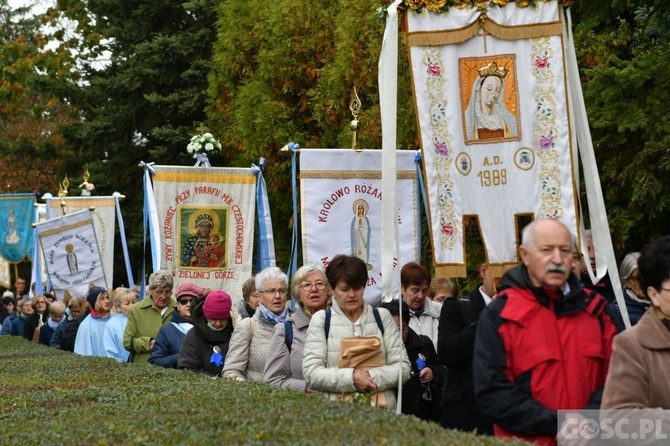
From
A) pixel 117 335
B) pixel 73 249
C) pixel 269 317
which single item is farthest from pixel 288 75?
pixel 269 317

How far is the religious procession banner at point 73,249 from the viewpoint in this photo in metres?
21.8

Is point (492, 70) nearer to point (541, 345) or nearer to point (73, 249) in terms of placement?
point (541, 345)

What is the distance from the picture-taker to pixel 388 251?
8273 mm

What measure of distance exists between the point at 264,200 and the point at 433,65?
7756mm

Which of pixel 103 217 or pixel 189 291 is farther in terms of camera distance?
pixel 103 217

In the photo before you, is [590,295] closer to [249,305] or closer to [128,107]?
[249,305]

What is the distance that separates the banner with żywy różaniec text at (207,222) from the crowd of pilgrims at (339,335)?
10.8 feet

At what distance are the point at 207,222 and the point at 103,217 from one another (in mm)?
9095

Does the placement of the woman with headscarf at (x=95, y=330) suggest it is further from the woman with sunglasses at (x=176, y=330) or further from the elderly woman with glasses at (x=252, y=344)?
the elderly woman with glasses at (x=252, y=344)

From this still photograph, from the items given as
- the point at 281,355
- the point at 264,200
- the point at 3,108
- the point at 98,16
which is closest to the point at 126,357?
the point at 264,200

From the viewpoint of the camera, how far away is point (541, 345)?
5844 mm

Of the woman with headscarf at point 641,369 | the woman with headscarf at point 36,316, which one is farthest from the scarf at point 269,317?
the woman with headscarf at point 36,316

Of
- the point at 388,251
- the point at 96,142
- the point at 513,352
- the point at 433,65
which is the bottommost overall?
the point at 513,352

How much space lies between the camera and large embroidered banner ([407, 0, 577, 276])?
9195 mm
